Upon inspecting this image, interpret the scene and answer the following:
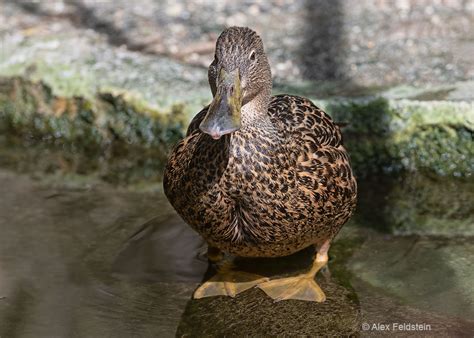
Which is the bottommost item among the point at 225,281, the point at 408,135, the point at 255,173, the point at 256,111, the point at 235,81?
the point at 225,281

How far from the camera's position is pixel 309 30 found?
7621mm

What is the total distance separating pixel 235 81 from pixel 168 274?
1.40 metres

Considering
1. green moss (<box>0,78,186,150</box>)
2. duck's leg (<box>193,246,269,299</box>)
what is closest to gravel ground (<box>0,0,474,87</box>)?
green moss (<box>0,78,186,150</box>)

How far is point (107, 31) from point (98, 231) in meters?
2.96

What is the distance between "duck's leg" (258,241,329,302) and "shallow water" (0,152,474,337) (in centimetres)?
5

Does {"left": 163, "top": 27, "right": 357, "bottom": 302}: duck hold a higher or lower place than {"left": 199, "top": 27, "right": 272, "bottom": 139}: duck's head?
lower

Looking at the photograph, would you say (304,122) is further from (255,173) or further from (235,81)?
(235,81)

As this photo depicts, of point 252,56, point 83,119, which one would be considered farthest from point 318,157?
point 83,119

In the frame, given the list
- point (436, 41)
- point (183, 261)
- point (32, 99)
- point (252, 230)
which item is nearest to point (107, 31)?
point (32, 99)

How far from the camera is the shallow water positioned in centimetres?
434

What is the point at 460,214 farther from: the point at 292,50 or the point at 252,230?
the point at 292,50

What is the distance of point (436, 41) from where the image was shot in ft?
23.2

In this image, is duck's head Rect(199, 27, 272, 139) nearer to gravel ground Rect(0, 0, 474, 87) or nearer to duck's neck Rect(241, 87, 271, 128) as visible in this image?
duck's neck Rect(241, 87, 271, 128)

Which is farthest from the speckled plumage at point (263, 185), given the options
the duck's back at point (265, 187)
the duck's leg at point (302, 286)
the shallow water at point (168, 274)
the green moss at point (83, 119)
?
the green moss at point (83, 119)
